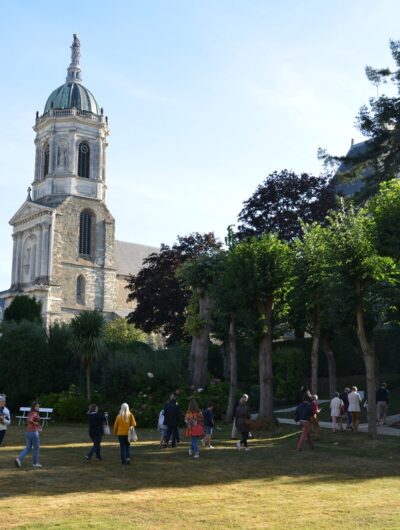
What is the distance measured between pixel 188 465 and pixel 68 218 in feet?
211

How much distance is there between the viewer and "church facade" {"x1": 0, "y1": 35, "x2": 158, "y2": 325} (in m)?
75.4

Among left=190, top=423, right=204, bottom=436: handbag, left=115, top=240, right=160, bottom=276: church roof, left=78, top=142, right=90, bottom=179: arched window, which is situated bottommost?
left=190, top=423, right=204, bottom=436: handbag

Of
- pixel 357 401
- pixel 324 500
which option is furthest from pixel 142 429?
pixel 324 500

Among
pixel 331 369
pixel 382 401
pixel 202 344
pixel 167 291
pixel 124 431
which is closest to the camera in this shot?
pixel 124 431

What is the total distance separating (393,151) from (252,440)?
49.4ft

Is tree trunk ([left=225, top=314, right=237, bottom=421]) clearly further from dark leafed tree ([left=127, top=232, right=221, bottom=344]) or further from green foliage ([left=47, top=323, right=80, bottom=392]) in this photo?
dark leafed tree ([left=127, top=232, right=221, bottom=344])

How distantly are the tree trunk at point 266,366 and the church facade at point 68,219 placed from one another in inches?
2007

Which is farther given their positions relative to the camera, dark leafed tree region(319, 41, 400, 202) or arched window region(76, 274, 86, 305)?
arched window region(76, 274, 86, 305)

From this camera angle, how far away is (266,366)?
24.3m

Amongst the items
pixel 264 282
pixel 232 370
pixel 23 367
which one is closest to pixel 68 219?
pixel 23 367

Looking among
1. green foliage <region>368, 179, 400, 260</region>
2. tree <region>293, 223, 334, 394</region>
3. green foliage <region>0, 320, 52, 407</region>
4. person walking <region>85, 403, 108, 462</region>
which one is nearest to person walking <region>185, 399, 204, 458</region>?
person walking <region>85, 403, 108, 462</region>

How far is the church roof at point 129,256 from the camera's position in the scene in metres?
88.5

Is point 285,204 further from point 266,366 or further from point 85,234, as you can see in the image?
point 85,234

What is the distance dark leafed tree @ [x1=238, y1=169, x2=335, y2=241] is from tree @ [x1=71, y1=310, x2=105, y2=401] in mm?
13222
